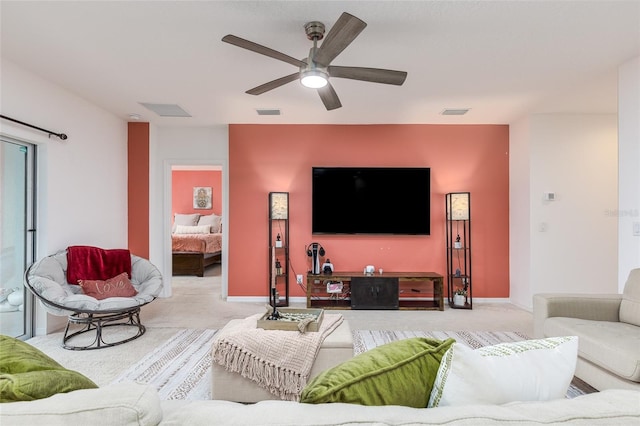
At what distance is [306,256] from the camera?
4.78m

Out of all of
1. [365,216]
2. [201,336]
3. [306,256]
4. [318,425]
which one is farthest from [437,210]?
[318,425]

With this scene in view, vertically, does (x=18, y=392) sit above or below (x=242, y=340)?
above

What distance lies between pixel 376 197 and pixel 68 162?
377cm

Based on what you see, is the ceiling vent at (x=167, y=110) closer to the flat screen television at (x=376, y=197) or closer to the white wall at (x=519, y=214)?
the flat screen television at (x=376, y=197)

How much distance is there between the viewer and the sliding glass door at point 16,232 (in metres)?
3.12

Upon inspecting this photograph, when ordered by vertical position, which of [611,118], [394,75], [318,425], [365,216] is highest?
[611,118]

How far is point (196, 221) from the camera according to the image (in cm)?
846

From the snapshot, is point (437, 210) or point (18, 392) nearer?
point (18, 392)

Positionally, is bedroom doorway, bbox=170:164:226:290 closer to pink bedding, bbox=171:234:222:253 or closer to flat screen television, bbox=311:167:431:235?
pink bedding, bbox=171:234:222:253

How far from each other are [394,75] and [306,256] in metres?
3.02

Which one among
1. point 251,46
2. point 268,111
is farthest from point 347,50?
point 268,111

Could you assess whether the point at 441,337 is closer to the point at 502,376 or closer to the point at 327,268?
the point at 327,268

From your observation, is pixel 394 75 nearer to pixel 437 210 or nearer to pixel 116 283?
pixel 437 210

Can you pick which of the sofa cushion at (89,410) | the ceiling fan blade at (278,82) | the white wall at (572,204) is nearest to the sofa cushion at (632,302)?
the white wall at (572,204)
